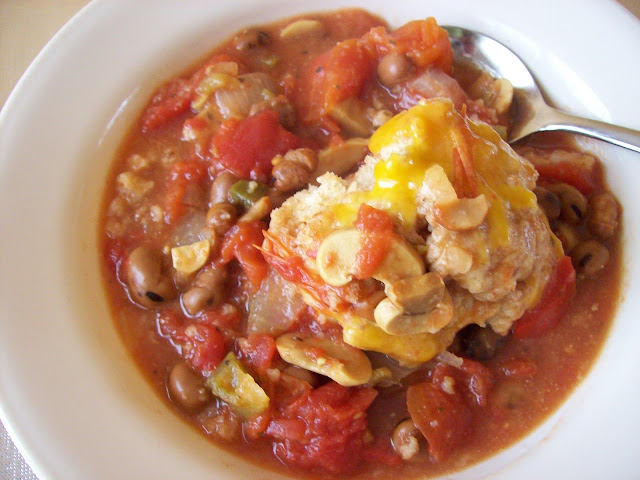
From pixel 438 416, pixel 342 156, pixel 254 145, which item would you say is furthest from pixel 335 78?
pixel 438 416

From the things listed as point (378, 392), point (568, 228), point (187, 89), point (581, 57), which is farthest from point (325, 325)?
point (581, 57)

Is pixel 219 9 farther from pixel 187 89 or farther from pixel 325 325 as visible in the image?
pixel 325 325

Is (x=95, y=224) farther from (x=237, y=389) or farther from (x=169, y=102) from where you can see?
(x=237, y=389)

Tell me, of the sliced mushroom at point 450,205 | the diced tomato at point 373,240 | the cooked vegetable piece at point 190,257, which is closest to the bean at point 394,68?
the sliced mushroom at point 450,205

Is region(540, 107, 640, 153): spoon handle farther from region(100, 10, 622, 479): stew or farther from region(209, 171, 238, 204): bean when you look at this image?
region(209, 171, 238, 204): bean

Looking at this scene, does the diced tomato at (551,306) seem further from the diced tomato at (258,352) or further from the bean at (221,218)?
the bean at (221,218)

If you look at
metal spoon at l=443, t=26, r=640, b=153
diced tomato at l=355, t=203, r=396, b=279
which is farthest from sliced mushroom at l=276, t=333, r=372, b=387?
metal spoon at l=443, t=26, r=640, b=153
